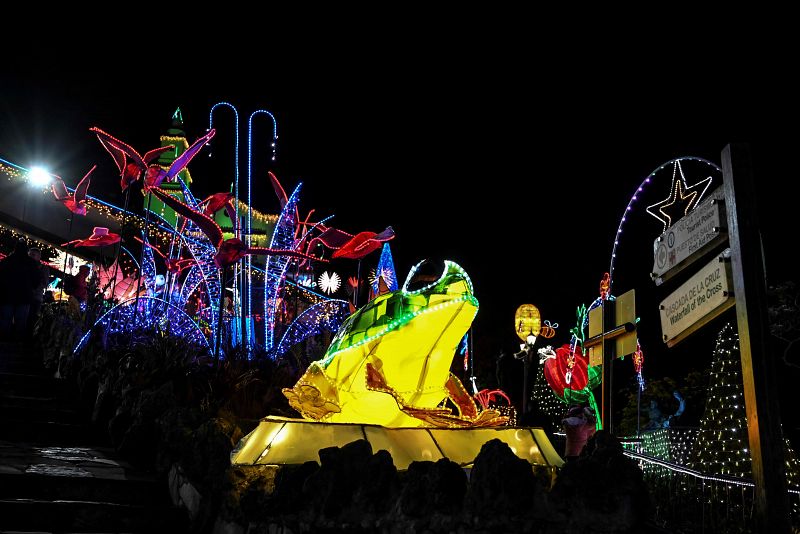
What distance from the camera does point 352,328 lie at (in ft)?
21.4

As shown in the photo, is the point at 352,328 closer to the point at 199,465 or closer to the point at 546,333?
the point at 199,465

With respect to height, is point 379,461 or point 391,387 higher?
point 391,387

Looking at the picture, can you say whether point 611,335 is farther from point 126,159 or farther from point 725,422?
point 126,159

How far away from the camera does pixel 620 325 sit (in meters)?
7.52

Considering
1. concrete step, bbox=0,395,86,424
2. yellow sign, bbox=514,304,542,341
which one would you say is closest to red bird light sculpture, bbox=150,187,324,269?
concrete step, bbox=0,395,86,424

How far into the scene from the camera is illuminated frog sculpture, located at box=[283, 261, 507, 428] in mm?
6203

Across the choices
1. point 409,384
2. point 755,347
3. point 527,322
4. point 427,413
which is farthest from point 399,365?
point 527,322

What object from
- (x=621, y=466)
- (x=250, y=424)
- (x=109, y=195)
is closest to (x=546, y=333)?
(x=250, y=424)

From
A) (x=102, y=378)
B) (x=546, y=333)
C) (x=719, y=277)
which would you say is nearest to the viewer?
(x=719, y=277)

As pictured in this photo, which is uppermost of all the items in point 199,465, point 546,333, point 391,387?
point 546,333

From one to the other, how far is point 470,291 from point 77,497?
153 inches

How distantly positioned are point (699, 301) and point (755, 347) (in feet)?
1.81

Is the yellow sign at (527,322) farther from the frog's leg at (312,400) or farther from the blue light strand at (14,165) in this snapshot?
the blue light strand at (14,165)

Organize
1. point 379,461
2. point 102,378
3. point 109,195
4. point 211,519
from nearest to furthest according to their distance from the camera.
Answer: point 379,461, point 211,519, point 102,378, point 109,195
